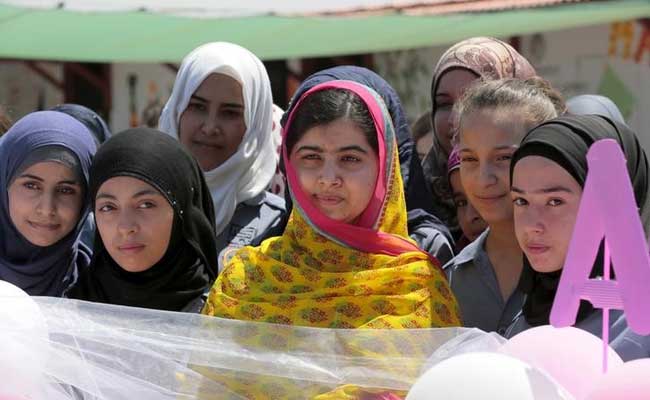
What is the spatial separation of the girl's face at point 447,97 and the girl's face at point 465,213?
0.19 m

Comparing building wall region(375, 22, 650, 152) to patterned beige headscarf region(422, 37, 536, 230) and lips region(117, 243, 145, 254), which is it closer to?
patterned beige headscarf region(422, 37, 536, 230)

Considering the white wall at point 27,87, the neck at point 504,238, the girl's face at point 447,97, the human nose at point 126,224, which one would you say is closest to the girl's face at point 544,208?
the neck at point 504,238

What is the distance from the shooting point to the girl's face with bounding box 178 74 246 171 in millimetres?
3693

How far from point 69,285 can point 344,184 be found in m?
0.89

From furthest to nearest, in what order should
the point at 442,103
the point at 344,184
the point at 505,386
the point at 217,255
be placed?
the point at 442,103, the point at 217,255, the point at 344,184, the point at 505,386

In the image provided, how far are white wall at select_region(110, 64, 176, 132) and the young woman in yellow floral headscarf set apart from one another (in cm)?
955

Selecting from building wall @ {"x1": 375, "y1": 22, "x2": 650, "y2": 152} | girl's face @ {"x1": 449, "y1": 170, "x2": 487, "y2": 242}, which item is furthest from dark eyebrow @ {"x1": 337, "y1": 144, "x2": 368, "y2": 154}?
building wall @ {"x1": 375, "y1": 22, "x2": 650, "y2": 152}

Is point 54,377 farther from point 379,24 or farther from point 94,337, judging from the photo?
point 379,24

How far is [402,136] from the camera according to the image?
10.5ft

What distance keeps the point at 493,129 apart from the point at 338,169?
1.25 ft

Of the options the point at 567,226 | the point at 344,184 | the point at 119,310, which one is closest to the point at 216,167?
the point at 344,184

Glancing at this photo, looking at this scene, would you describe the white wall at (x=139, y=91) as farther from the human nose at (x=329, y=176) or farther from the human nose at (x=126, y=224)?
the human nose at (x=329, y=176)

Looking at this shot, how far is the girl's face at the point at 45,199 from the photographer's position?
10.4 ft

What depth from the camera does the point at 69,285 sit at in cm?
323
